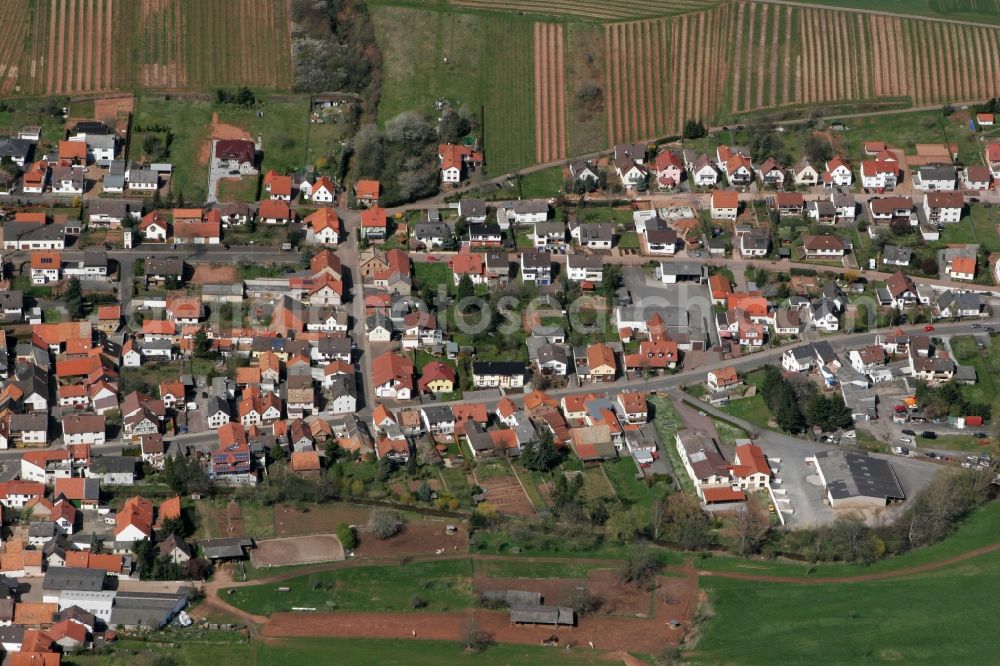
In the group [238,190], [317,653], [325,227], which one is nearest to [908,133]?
[325,227]

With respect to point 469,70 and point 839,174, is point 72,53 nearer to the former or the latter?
point 469,70

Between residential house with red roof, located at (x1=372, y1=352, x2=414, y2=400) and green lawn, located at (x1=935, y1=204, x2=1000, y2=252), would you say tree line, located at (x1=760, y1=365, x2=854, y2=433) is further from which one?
residential house with red roof, located at (x1=372, y1=352, x2=414, y2=400)

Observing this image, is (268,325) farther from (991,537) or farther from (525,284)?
(991,537)

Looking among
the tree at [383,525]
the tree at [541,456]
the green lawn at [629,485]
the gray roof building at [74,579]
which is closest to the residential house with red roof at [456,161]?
the tree at [541,456]

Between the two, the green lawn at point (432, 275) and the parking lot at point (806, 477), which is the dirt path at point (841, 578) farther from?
the green lawn at point (432, 275)

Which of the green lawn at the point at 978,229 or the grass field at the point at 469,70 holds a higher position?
the grass field at the point at 469,70

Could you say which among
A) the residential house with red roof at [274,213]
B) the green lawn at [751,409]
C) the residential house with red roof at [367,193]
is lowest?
the green lawn at [751,409]
